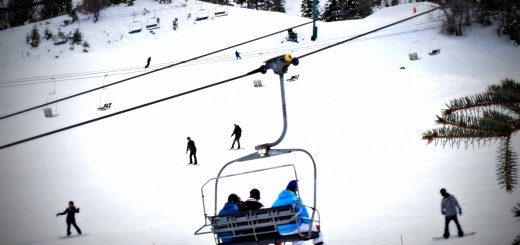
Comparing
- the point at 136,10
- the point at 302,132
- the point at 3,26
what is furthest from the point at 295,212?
the point at 3,26

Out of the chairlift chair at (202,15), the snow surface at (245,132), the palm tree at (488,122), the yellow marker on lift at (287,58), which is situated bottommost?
the snow surface at (245,132)

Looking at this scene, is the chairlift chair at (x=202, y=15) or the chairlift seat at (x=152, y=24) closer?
the chairlift seat at (x=152, y=24)

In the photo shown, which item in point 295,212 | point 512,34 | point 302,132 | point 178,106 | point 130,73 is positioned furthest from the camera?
point 130,73

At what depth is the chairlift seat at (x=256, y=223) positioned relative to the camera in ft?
20.2

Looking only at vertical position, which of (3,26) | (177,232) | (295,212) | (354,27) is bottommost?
(177,232)

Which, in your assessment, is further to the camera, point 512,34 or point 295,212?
point 512,34

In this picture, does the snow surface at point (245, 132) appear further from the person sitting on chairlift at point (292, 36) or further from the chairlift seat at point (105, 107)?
the person sitting on chairlift at point (292, 36)

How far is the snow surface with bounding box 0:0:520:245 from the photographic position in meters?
13.7

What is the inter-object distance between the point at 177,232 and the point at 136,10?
4698 centimetres

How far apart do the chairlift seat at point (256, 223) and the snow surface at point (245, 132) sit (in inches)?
172

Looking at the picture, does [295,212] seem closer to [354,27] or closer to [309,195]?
[309,195]

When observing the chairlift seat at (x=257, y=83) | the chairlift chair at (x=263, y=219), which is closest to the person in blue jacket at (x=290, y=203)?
the chairlift chair at (x=263, y=219)

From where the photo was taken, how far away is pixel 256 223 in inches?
252

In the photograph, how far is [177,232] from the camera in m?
13.1
